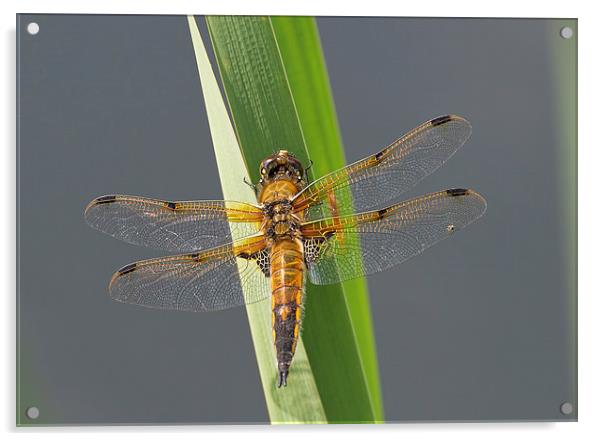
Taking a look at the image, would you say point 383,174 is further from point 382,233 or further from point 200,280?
point 200,280

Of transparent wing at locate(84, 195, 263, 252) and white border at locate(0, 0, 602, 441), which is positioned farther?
white border at locate(0, 0, 602, 441)

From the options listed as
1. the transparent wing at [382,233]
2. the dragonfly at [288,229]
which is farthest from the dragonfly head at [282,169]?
the transparent wing at [382,233]

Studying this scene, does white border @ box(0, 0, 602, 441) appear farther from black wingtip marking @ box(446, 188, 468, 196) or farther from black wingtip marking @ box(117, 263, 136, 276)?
black wingtip marking @ box(446, 188, 468, 196)

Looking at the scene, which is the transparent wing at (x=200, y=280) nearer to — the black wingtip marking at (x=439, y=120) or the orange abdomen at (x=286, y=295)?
the orange abdomen at (x=286, y=295)

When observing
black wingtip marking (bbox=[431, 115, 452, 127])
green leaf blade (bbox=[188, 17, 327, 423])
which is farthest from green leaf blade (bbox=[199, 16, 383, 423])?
black wingtip marking (bbox=[431, 115, 452, 127])
